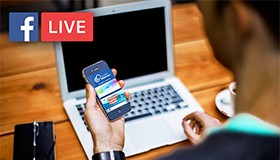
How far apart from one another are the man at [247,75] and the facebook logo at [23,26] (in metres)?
0.83

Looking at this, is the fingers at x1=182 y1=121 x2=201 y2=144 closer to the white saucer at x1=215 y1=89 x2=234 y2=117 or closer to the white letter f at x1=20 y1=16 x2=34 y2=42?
the white saucer at x1=215 y1=89 x2=234 y2=117

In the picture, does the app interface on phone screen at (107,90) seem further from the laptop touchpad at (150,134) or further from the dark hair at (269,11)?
the dark hair at (269,11)

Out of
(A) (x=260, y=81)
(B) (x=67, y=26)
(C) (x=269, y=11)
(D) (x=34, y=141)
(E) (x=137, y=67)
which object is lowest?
(D) (x=34, y=141)

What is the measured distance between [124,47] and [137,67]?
0.08 meters

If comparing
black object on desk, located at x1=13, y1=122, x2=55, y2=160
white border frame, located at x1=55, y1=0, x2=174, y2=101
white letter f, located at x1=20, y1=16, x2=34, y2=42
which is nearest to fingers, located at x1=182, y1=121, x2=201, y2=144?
white border frame, located at x1=55, y1=0, x2=174, y2=101

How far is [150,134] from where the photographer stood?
122 centimetres

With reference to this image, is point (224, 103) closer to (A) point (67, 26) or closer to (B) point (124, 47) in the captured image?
(B) point (124, 47)

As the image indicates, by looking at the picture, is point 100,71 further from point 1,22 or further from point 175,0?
point 175,0

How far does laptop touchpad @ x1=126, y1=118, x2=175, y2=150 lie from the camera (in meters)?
1.19

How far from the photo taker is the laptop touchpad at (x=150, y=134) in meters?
1.19

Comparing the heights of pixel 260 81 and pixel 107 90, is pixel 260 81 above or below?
above

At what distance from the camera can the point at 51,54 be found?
154cm

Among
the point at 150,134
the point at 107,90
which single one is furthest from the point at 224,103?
the point at 107,90

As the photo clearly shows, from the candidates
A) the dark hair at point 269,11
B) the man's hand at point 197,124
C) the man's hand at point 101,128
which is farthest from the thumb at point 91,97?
the dark hair at point 269,11
